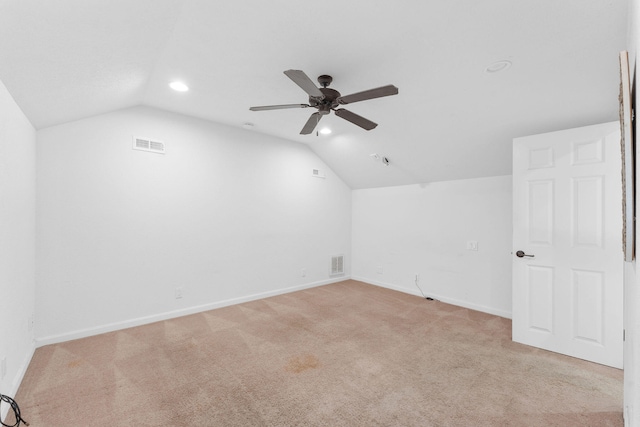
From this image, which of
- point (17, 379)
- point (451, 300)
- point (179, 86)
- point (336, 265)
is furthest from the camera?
point (336, 265)

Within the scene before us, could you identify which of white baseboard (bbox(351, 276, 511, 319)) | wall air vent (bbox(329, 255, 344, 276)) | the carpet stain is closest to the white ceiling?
white baseboard (bbox(351, 276, 511, 319))

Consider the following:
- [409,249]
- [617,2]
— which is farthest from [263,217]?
[617,2]

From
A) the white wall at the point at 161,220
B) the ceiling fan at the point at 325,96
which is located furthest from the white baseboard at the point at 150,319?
the ceiling fan at the point at 325,96

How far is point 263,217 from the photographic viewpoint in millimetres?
4605

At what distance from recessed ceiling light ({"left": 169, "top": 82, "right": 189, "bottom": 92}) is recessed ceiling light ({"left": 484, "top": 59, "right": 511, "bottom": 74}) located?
114 inches

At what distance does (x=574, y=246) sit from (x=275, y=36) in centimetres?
332

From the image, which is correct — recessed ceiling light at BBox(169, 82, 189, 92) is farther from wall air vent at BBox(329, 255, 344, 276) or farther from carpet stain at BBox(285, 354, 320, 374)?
wall air vent at BBox(329, 255, 344, 276)

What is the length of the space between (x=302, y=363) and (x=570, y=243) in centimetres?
286

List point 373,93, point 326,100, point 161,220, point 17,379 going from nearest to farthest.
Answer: point 373,93 < point 17,379 < point 326,100 < point 161,220

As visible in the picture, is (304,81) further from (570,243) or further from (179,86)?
(570,243)

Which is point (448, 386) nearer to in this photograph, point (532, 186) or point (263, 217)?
point (532, 186)

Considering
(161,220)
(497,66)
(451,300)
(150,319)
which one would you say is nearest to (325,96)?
(497,66)

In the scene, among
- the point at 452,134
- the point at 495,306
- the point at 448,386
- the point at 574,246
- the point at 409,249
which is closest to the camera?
the point at 448,386

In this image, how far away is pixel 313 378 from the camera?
2346 mm
